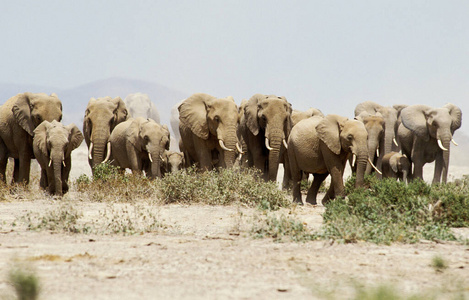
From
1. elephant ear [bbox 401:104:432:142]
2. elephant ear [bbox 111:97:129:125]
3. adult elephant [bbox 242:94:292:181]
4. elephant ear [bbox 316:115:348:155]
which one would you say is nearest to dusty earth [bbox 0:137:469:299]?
elephant ear [bbox 316:115:348:155]

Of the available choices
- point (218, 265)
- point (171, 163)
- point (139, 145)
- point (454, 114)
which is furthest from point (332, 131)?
point (171, 163)

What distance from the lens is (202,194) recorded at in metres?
12.4

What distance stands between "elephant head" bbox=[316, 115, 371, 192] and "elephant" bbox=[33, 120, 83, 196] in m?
5.55

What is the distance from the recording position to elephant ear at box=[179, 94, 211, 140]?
1544cm

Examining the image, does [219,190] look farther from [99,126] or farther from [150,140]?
[99,126]

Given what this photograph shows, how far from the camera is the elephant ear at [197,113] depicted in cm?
1544

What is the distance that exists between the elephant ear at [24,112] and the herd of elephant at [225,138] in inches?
0.9

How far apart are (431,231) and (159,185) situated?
615 centimetres

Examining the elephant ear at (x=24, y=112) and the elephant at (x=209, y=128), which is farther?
the elephant ear at (x=24, y=112)

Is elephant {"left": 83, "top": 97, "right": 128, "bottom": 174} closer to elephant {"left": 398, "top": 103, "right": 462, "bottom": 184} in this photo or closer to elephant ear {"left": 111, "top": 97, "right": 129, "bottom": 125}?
elephant ear {"left": 111, "top": 97, "right": 129, "bottom": 125}

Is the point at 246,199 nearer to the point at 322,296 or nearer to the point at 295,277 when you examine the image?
the point at 295,277

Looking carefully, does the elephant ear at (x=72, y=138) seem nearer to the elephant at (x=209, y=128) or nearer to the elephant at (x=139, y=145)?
the elephant at (x=139, y=145)

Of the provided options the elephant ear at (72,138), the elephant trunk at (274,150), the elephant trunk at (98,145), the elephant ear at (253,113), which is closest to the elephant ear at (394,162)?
the elephant ear at (253,113)

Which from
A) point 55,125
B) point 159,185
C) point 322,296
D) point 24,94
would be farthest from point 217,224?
point 24,94
